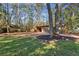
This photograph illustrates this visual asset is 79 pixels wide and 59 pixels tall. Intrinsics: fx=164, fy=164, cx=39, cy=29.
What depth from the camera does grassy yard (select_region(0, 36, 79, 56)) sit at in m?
1.75

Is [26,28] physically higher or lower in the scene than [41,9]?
lower

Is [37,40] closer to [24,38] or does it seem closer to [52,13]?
[24,38]

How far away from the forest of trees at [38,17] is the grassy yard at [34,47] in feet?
0.38

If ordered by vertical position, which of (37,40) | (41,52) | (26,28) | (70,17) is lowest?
(41,52)

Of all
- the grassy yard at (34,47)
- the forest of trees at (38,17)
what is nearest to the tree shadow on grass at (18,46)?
the grassy yard at (34,47)

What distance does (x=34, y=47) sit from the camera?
1.76 meters

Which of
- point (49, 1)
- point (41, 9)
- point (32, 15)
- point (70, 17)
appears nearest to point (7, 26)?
point (32, 15)

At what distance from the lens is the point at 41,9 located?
1.78 meters

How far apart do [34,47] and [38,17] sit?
0.33m

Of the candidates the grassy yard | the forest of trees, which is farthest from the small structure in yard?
the grassy yard

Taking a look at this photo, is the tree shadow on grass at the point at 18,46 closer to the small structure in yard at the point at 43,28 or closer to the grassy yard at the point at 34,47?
the grassy yard at the point at 34,47

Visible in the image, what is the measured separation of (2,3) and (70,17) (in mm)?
750

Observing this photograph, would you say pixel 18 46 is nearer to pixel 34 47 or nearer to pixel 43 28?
pixel 34 47

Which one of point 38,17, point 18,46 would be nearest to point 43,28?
point 38,17
